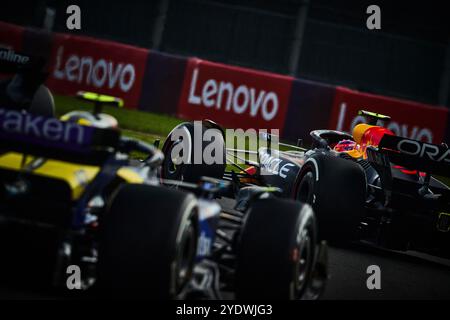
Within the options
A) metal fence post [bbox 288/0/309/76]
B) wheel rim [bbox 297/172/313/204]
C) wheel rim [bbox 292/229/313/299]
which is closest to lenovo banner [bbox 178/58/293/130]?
wheel rim [bbox 297/172/313/204]

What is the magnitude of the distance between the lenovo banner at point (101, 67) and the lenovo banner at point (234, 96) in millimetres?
1002

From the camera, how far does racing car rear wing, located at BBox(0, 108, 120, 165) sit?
533 cm

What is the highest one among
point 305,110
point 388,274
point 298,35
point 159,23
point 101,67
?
point 298,35

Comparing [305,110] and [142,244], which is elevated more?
[305,110]

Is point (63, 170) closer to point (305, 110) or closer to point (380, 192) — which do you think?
point (380, 192)

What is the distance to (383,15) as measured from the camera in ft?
111

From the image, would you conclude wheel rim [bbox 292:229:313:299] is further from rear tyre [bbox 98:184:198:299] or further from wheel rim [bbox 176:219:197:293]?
rear tyre [bbox 98:184:198:299]

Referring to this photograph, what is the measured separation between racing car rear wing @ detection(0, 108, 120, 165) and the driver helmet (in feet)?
17.1

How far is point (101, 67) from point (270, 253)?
1424 centimetres

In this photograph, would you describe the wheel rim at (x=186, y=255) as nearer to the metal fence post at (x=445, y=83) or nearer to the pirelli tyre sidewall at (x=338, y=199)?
the pirelli tyre sidewall at (x=338, y=199)

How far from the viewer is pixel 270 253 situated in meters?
5.50

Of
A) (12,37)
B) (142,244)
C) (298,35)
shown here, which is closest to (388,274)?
(142,244)

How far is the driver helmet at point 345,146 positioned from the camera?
10.4 metres
